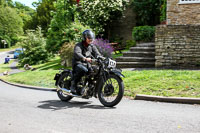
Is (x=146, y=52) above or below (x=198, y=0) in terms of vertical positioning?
below

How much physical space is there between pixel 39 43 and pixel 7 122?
26.0 m

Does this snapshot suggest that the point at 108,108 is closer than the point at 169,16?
Yes

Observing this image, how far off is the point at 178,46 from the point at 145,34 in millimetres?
5911

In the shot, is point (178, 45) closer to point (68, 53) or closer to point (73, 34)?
point (68, 53)

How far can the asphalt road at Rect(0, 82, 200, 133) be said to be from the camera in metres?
4.66

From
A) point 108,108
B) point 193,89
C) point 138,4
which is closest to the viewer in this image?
point 108,108

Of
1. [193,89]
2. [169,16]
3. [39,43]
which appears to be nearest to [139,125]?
[193,89]

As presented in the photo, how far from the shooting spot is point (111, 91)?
629cm

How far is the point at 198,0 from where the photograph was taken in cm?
1518

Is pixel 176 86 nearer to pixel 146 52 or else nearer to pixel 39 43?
pixel 146 52

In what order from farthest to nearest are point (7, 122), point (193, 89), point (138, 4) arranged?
point (138, 4) < point (193, 89) < point (7, 122)

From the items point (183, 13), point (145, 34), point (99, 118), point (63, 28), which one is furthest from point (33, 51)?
point (99, 118)

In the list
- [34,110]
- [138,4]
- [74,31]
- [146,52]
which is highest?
[138,4]

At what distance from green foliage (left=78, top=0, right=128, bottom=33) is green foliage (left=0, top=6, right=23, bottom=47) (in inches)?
2247
